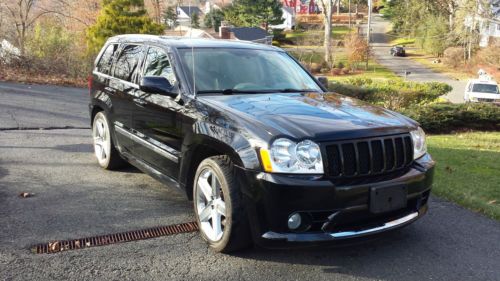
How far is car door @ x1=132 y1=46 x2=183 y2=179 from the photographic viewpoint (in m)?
4.53

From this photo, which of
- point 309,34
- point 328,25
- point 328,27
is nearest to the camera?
point 328,27

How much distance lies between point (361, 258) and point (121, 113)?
10.6ft

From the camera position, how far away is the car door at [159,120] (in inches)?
178

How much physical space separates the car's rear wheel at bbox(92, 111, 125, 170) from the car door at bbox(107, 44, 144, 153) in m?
A: 0.35

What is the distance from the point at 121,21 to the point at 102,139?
2041cm

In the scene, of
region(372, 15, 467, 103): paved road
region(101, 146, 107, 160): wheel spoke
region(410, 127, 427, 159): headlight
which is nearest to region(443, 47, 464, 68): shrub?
Answer: region(372, 15, 467, 103): paved road

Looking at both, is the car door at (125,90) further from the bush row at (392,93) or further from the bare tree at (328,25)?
the bare tree at (328,25)

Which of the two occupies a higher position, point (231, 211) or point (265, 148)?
point (265, 148)

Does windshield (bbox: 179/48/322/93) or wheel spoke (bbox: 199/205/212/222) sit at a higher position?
windshield (bbox: 179/48/322/93)

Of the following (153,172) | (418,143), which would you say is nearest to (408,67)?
(418,143)

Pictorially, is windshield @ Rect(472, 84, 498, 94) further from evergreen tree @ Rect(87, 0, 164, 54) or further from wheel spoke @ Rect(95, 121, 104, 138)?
wheel spoke @ Rect(95, 121, 104, 138)

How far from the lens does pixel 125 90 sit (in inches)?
217

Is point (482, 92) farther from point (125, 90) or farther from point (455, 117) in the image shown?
point (125, 90)

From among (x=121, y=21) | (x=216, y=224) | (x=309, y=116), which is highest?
(x=121, y=21)
